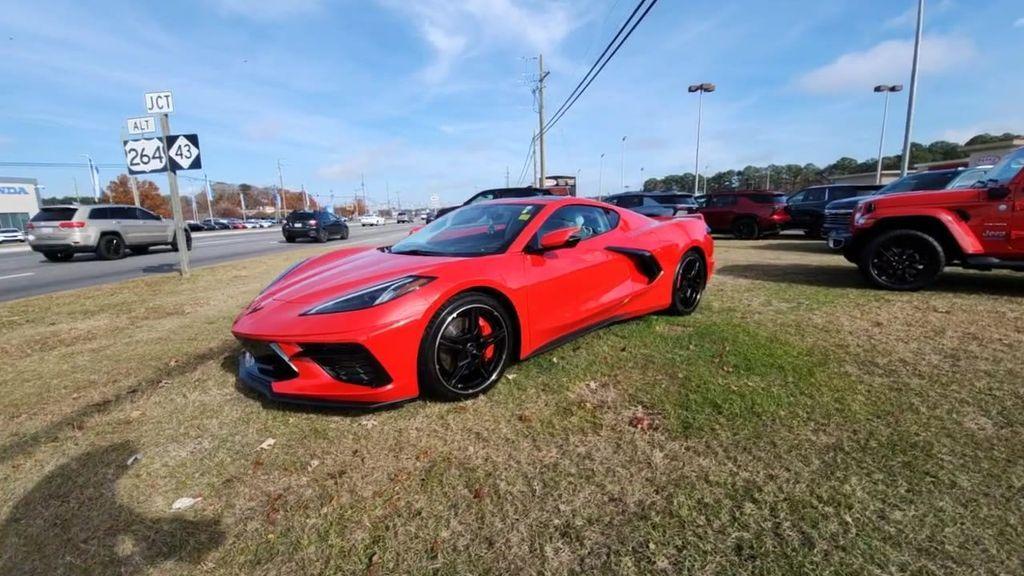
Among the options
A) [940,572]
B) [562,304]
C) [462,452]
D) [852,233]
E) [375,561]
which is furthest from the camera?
[852,233]

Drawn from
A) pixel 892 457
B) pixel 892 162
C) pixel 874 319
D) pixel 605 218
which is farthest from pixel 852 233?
pixel 892 162

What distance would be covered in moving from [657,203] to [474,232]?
37.2ft

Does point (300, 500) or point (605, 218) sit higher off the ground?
point (605, 218)

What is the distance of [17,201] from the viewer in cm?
4403

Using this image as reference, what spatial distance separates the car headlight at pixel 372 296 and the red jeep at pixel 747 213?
13.4m

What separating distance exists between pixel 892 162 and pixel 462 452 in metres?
77.5

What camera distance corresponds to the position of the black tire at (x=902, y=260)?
511 centimetres

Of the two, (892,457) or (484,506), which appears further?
(892,457)

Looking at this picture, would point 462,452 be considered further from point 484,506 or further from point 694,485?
point 694,485

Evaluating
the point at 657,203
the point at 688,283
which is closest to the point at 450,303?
the point at 688,283

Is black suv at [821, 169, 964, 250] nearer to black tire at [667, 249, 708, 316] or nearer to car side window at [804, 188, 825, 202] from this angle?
car side window at [804, 188, 825, 202]

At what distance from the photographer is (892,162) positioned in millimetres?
59938

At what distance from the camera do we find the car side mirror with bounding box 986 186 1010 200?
15.4ft

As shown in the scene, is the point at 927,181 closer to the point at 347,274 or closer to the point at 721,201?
the point at 721,201
